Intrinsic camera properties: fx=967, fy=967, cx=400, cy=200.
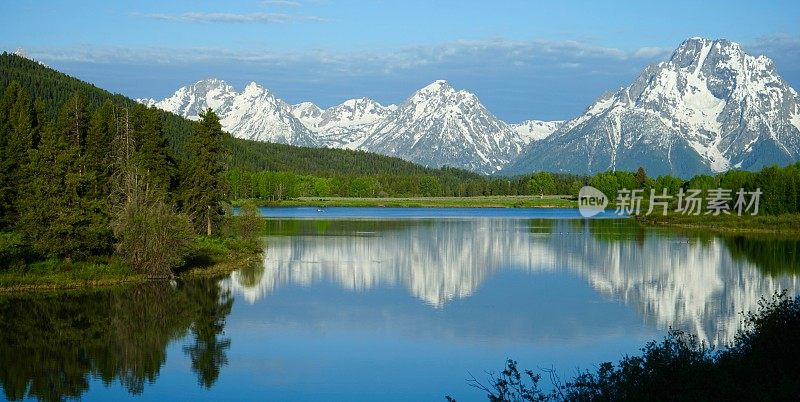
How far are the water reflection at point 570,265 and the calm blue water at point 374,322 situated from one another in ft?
0.60

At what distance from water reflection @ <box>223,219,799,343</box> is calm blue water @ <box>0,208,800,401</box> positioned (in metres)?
0.18

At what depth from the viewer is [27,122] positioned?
2261 inches

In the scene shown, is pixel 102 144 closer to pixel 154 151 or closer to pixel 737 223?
pixel 154 151

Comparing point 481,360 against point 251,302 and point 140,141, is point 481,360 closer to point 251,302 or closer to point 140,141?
point 251,302

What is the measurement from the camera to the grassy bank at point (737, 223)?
309ft

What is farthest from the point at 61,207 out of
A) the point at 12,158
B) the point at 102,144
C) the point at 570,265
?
the point at 570,265

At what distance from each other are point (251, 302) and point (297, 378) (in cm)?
1451

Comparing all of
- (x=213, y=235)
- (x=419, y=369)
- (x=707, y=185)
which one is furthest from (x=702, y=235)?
(x=419, y=369)

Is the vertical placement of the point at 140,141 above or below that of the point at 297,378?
above

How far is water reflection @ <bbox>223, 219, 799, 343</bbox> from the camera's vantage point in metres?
41.3

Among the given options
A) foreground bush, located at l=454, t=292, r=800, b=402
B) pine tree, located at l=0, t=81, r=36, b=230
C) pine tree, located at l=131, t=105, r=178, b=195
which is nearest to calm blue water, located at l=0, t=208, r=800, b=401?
foreground bush, located at l=454, t=292, r=800, b=402

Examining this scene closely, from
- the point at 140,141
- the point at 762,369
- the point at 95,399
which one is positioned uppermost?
the point at 140,141

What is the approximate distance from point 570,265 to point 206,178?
24.5 m

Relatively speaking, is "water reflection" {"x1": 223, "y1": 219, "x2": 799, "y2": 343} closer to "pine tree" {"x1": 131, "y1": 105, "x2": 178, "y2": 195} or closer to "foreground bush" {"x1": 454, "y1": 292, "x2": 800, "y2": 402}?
"pine tree" {"x1": 131, "y1": 105, "x2": 178, "y2": 195}
